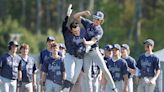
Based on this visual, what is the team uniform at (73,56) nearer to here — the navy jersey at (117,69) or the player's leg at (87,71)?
the player's leg at (87,71)

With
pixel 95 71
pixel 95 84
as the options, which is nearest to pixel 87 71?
pixel 95 84

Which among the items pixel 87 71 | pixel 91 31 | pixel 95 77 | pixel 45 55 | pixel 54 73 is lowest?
pixel 87 71

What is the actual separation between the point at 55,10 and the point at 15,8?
5.31 m

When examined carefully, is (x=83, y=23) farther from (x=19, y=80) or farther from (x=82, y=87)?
(x=19, y=80)

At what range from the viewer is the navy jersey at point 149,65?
18188mm

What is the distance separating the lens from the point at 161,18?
189 feet

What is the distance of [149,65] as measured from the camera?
18.3 metres

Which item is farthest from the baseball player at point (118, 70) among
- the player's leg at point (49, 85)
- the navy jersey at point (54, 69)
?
the player's leg at point (49, 85)

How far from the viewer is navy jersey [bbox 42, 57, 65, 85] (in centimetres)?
1777

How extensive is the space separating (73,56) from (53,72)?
203 cm

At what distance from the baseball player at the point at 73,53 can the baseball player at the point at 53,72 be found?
5.43 feet

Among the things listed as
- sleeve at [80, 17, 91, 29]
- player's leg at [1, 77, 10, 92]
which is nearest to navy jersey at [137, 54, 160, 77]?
sleeve at [80, 17, 91, 29]

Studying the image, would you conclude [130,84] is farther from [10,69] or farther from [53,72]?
[10,69]

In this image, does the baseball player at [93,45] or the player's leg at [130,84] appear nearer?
the baseball player at [93,45]
